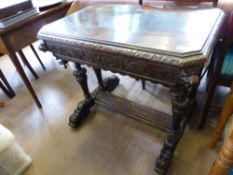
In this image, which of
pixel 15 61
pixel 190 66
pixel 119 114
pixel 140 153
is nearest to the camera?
pixel 190 66

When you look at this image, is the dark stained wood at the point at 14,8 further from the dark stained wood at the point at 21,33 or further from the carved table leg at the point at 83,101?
the carved table leg at the point at 83,101

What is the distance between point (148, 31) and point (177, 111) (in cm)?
41

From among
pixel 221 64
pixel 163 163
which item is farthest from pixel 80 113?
pixel 221 64

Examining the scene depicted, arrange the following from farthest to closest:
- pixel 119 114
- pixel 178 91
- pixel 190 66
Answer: pixel 119 114, pixel 178 91, pixel 190 66

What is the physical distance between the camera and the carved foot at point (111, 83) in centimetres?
170

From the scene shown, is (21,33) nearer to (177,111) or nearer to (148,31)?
(148,31)

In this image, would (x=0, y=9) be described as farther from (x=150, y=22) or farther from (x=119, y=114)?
(x=119, y=114)

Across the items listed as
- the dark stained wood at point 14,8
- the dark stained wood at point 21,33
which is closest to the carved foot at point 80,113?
the dark stained wood at point 21,33

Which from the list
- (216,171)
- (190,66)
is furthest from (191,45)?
(216,171)

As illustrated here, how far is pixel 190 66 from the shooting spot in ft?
2.19

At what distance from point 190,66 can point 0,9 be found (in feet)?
4.22

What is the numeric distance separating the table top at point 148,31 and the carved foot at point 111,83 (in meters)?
0.70

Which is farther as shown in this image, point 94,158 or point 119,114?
point 119,114

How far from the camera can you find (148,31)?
0.84 meters
